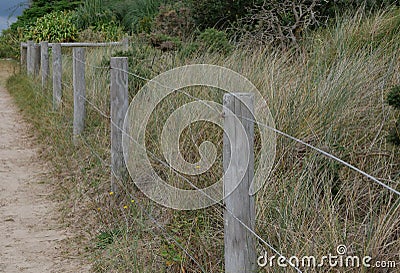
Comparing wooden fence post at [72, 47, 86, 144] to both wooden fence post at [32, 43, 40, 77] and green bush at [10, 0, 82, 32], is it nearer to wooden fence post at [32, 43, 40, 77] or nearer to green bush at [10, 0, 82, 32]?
wooden fence post at [32, 43, 40, 77]

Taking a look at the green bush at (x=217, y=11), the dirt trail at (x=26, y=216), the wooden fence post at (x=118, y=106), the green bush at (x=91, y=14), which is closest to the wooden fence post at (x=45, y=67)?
the dirt trail at (x=26, y=216)

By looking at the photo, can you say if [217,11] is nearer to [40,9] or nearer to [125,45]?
[125,45]

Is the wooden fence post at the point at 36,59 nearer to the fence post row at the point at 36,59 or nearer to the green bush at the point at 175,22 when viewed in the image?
the fence post row at the point at 36,59

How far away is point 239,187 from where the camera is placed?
3342mm

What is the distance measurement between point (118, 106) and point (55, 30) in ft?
44.9

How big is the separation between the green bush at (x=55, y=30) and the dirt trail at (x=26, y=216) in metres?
9.54

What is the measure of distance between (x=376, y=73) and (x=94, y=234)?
113 inches

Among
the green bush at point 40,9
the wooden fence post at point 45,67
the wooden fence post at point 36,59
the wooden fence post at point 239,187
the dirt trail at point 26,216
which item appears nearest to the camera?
the wooden fence post at point 239,187

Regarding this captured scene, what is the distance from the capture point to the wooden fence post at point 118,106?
5.91m

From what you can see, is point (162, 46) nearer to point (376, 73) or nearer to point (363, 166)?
point (376, 73)

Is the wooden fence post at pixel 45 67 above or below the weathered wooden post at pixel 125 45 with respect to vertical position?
below

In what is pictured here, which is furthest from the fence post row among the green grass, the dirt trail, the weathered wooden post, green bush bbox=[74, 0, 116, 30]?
the green grass

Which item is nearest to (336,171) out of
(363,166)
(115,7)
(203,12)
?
(363,166)

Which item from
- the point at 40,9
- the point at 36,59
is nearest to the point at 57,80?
the point at 36,59
